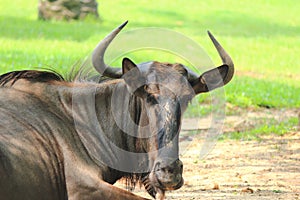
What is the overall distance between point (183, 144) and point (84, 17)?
57.1 feet

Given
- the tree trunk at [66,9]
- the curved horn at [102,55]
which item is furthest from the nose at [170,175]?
the tree trunk at [66,9]

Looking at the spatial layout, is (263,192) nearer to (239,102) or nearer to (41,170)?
(41,170)

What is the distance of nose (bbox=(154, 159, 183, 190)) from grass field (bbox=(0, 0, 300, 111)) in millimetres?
6543

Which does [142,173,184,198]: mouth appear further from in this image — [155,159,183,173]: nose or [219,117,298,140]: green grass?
[219,117,298,140]: green grass

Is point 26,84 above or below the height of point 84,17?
above

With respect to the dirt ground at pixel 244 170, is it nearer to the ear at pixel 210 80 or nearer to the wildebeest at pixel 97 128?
the wildebeest at pixel 97 128

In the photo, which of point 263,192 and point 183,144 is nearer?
point 263,192

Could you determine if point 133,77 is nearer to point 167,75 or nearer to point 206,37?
point 167,75

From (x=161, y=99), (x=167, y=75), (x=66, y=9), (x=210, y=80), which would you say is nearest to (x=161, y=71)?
(x=167, y=75)

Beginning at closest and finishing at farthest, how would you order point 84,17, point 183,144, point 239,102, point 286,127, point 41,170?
point 41,170, point 183,144, point 286,127, point 239,102, point 84,17

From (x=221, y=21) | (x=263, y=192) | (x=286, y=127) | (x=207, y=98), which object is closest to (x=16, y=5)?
(x=221, y=21)

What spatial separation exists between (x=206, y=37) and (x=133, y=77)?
63.1 ft

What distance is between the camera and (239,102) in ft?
51.0

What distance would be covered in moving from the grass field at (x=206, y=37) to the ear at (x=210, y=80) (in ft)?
18.9
